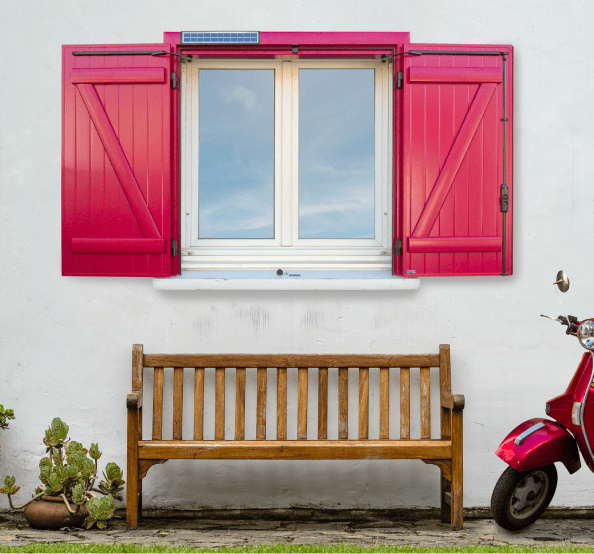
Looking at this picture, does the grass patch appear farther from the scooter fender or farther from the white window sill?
the white window sill

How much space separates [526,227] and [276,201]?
1543mm

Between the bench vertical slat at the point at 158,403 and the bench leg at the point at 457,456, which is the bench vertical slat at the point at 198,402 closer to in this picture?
the bench vertical slat at the point at 158,403

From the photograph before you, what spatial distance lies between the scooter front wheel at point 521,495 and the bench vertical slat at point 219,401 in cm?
149

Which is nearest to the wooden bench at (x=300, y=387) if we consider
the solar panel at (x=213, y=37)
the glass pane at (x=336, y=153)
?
the glass pane at (x=336, y=153)

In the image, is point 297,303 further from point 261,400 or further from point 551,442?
point 551,442

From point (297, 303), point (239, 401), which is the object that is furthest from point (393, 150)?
point (239, 401)

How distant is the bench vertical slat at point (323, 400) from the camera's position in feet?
10.5

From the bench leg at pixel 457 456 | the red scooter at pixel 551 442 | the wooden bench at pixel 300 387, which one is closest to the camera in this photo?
the red scooter at pixel 551 442

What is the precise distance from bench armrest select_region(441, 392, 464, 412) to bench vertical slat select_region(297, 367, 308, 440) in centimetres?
77

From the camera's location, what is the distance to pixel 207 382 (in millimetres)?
3318

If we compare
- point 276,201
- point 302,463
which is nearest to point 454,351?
point 302,463

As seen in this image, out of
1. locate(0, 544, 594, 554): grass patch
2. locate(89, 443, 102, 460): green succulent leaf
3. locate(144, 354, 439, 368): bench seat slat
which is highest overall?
locate(144, 354, 439, 368): bench seat slat

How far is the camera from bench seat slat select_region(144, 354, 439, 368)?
317cm

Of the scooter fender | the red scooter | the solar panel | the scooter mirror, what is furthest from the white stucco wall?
the scooter mirror
